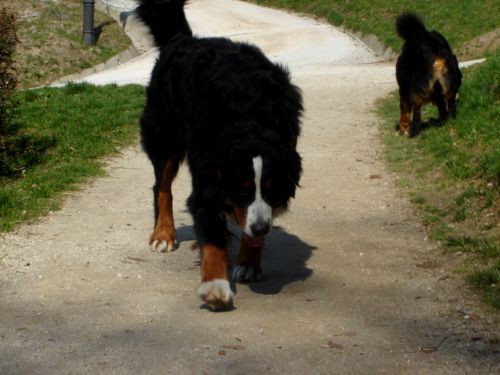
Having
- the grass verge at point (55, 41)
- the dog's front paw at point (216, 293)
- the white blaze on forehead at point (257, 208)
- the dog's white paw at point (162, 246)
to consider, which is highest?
the white blaze on forehead at point (257, 208)

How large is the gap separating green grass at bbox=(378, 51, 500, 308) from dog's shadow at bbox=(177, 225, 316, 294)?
3.74 ft

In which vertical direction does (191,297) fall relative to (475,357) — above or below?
below

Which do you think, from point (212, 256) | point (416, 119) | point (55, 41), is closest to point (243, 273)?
point (212, 256)

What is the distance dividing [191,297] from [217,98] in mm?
1295

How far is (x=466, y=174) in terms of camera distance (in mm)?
7867

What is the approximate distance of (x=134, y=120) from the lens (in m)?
12.0

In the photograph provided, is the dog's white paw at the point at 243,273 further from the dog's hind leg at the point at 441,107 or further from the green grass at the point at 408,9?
the green grass at the point at 408,9

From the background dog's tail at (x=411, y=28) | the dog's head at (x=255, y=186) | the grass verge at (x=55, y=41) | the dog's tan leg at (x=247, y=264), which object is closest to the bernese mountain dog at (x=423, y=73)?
the background dog's tail at (x=411, y=28)

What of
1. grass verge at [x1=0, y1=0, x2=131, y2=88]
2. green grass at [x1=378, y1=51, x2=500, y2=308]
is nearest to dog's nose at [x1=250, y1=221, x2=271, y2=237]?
green grass at [x1=378, y1=51, x2=500, y2=308]

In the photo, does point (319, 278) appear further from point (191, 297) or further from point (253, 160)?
point (253, 160)

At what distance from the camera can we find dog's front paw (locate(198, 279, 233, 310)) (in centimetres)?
480

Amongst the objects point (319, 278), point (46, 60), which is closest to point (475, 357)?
point (319, 278)

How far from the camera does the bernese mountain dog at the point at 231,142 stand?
15.5ft

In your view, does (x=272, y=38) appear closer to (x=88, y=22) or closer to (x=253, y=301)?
(x=88, y=22)
